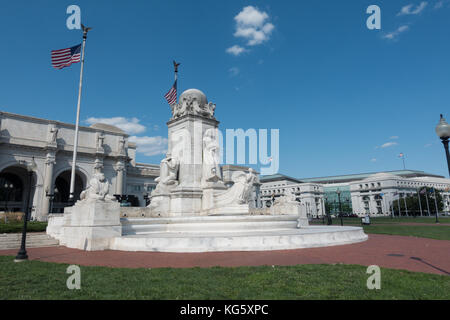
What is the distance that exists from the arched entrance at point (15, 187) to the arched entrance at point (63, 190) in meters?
5.64

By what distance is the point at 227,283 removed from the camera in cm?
620

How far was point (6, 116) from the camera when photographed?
5178 cm

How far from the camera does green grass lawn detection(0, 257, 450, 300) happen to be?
541 centimetres

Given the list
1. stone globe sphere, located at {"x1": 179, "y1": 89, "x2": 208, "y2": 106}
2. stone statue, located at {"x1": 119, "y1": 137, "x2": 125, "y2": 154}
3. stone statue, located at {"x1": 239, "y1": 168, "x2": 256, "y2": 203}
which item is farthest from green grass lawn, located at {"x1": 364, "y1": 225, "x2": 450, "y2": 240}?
stone statue, located at {"x1": 119, "y1": 137, "x2": 125, "y2": 154}

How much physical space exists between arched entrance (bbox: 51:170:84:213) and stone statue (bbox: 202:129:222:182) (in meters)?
48.9

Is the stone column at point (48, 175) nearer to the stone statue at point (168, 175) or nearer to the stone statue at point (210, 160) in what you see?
the stone statue at point (168, 175)

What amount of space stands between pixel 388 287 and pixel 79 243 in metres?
11.8

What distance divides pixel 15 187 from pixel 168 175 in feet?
186

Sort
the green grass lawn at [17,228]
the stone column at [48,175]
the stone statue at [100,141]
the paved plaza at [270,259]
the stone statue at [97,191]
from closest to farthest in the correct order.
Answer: the paved plaza at [270,259]
the stone statue at [97,191]
the green grass lawn at [17,228]
the stone column at [48,175]
the stone statue at [100,141]

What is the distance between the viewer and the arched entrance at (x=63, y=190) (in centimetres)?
6047

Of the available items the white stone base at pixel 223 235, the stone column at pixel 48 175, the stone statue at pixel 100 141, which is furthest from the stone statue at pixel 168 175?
the stone statue at pixel 100 141

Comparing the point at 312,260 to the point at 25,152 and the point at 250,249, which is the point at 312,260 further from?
the point at 25,152

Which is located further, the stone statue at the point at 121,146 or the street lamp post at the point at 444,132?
the stone statue at the point at 121,146
